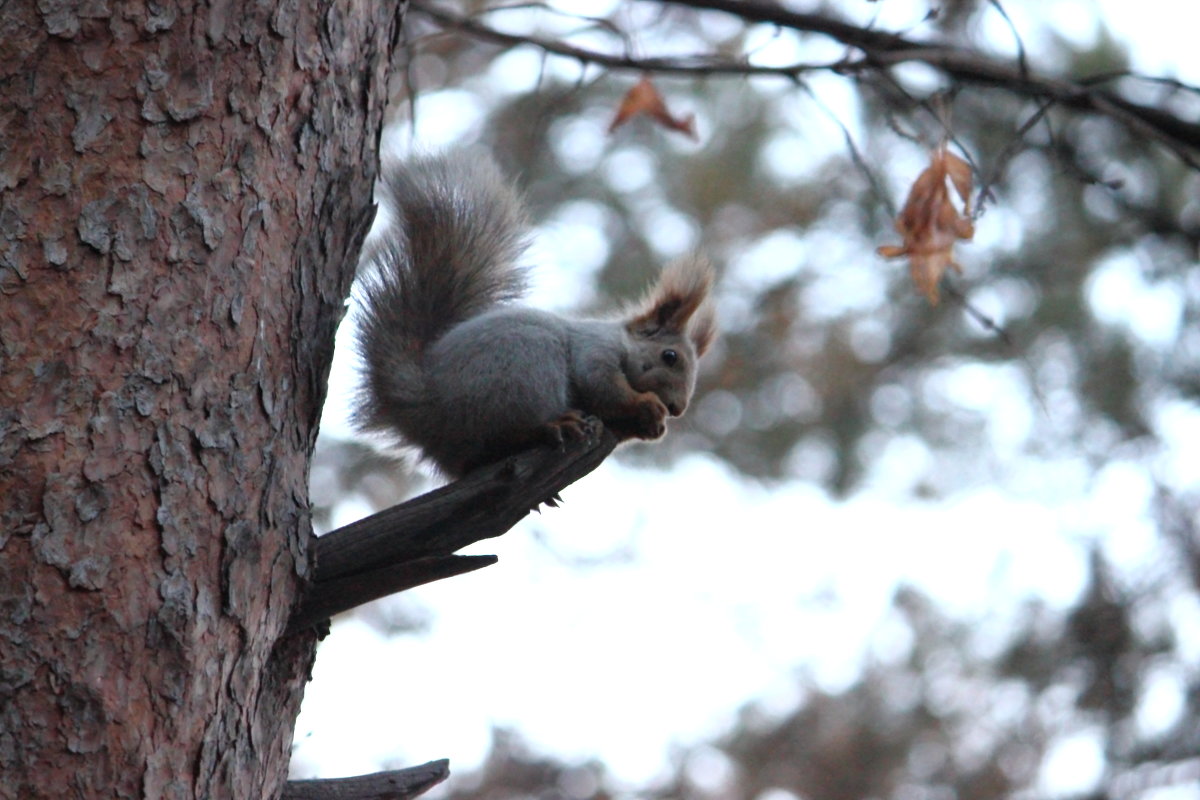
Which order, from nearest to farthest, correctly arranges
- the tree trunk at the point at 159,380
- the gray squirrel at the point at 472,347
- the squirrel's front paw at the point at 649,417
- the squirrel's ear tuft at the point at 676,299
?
the tree trunk at the point at 159,380, the gray squirrel at the point at 472,347, the squirrel's front paw at the point at 649,417, the squirrel's ear tuft at the point at 676,299

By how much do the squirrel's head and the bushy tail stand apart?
0.28 metres

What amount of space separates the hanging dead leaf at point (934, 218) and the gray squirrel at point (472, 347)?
0.46 m

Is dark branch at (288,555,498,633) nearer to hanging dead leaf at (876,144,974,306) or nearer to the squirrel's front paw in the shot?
the squirrel's front paw

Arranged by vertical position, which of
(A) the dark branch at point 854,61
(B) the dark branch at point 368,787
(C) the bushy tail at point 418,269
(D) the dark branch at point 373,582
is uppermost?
(A) the dark branch at point 854,61

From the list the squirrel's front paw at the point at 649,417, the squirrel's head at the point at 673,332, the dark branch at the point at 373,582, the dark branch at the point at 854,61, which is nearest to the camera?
the dark branch at the point at 373,582

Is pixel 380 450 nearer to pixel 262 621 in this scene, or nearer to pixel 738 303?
pixel 262 621

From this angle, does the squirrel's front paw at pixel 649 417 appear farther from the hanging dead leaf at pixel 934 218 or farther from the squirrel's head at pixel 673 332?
the hanging dead leaf at pixel 934 218

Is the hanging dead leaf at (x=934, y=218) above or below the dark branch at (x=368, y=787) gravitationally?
above

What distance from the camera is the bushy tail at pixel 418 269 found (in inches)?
76.3

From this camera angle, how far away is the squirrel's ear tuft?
2.33 meters

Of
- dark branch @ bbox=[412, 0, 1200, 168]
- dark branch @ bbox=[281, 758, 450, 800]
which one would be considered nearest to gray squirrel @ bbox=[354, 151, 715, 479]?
dark branch @ bbox=[281, 758, 450, 800]

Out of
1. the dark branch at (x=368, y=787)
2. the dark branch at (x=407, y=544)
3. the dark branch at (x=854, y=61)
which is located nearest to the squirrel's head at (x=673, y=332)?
the dark branch at (x=854, y=61)

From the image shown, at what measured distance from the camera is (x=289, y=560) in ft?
5.14

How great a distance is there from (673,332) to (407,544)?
88cm
